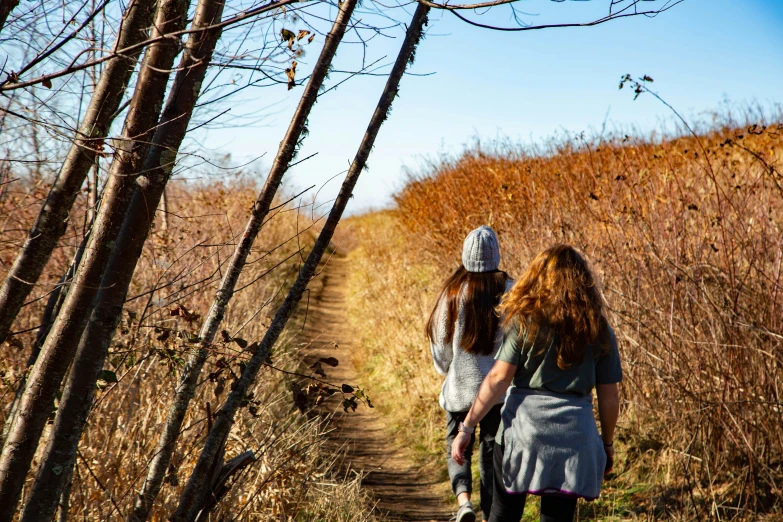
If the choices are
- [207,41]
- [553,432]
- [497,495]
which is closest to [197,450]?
[497,495]

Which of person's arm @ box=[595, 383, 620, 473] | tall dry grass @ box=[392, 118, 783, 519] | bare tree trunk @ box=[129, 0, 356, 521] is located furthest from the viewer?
tall dry grass @ box=[392, 118, 783, 519]

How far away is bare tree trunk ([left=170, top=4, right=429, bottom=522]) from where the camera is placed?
2457 mm

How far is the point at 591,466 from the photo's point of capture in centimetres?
247

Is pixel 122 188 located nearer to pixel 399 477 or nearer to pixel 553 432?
pixel 553 432

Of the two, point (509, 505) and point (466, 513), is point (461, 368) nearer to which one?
point (466, 513)

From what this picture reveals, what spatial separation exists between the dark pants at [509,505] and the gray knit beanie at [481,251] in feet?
3.66

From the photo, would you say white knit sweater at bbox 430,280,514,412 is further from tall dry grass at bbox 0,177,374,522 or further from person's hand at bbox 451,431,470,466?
tall dry grass at bbox 0,177,374,522

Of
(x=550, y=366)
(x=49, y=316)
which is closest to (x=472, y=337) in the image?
(x=550, y=366)

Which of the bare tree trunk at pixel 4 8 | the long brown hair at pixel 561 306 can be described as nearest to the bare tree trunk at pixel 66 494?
the bare tree trunk at pixel 4 8

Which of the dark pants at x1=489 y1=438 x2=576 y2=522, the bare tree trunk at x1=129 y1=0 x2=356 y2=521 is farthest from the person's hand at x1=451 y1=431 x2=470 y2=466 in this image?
the bare tree trunk at x1=129 y1=0 x2=356 y2=521

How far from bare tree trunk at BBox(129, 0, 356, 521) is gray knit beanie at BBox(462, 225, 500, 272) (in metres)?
1.35

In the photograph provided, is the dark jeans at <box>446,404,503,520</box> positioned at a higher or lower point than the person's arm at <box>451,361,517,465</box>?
lower

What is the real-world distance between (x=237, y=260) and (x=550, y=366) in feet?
4.38

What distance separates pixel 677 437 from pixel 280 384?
3.39 meters
